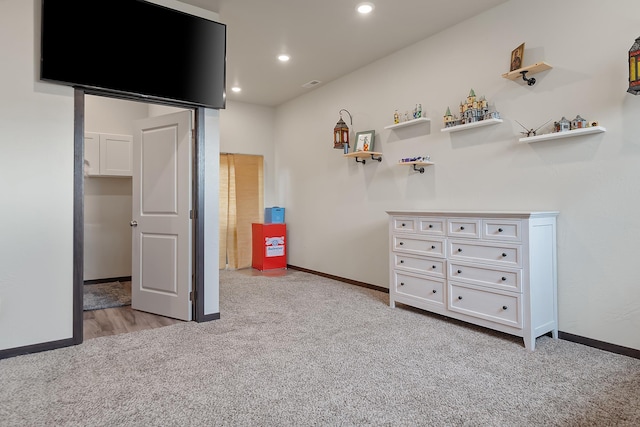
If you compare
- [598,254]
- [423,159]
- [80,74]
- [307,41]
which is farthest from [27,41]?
[598,254]

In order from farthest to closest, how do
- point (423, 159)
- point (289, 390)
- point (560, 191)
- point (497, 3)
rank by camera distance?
point (423, 159) < point (497, 3) < point (560, 191) < point (289, 390)

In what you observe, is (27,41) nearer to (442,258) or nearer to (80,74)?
(80,74)

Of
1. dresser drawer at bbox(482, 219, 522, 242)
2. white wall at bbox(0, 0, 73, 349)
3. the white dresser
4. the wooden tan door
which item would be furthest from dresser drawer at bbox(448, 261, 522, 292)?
the wooden tan door

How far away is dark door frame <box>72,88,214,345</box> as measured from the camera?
277 cm

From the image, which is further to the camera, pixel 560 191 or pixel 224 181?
pixel 224 181

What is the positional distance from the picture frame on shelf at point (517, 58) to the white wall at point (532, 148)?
8cm

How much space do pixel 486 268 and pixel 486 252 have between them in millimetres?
129

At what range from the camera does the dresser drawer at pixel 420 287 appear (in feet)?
11.0

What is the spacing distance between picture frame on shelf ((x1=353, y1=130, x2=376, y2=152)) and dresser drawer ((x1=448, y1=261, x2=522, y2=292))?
196 cm

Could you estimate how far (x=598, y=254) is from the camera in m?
2.73

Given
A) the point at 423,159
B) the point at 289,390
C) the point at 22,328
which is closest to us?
the point at 289,390

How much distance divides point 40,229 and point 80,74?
1.17 meters

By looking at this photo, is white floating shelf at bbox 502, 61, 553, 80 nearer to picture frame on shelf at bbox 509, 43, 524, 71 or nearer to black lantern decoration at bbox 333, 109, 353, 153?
picture frame on shelf at bbox 509, 43, 524, 71

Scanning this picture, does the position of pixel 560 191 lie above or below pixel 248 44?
below
